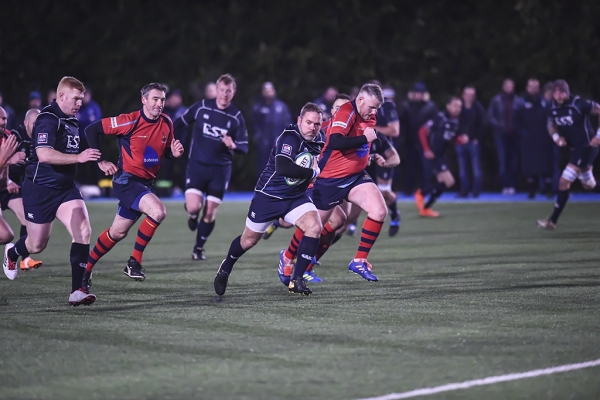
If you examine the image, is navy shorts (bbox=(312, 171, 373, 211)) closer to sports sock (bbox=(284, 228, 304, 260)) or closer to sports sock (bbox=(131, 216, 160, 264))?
sports sock (bbox=(284, 228, 304, 260))

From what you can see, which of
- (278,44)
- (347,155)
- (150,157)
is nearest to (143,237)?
(150,157)

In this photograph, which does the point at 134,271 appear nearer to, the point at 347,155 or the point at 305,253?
the point at 305,253

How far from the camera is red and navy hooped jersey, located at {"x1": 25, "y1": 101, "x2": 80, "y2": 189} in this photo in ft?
27.4

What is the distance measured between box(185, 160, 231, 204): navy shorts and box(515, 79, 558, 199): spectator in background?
33.3 ft

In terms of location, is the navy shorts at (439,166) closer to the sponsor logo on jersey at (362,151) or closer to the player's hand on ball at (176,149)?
the sponsor logo on jersey at (362,151)

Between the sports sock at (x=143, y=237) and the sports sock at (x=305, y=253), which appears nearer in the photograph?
the sports sock at (x=305, y=253)

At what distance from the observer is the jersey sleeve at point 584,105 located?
14867 millimetres

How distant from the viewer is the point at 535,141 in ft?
69.3

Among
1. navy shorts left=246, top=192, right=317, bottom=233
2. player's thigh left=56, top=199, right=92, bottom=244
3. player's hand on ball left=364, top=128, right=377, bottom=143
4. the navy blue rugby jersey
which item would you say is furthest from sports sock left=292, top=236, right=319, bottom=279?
player's thigh left=56, top=199, right=92, bottom=244

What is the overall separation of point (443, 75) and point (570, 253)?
1196 centimetres

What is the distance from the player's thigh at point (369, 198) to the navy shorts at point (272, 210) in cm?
102

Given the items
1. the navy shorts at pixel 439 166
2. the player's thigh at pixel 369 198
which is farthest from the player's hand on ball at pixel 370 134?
the navy shorts at pixel 439 166

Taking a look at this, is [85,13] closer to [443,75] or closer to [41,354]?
[443,75]

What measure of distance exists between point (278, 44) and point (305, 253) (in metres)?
15.8
